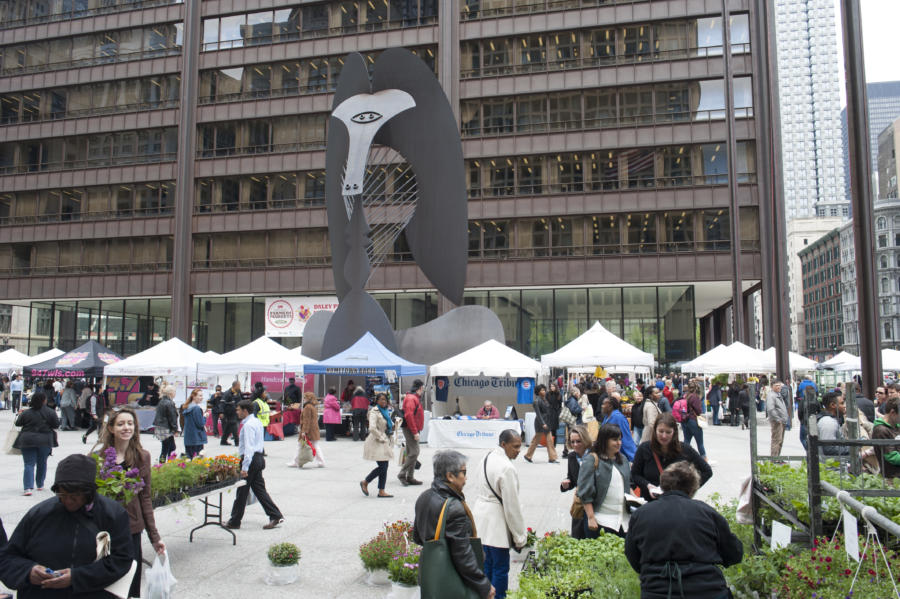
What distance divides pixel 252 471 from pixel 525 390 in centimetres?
1189

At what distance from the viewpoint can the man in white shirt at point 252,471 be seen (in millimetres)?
8539

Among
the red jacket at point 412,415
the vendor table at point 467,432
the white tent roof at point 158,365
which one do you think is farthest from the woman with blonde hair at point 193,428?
the white tent roof at point 158,365

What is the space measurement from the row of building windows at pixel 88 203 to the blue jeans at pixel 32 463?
33.7m

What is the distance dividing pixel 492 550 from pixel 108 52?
4874cm

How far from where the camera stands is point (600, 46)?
38.6 meters

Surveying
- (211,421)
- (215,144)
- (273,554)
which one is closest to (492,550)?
(273,554)

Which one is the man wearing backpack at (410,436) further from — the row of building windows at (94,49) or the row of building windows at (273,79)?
the row of building windows at (94,49)

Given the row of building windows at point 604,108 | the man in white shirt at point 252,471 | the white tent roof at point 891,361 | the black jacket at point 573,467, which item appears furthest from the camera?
the row of building windows at point 604,108

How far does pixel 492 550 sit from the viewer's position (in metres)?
5.48

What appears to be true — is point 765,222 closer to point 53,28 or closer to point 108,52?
point 108,52

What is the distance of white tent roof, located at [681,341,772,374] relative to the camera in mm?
24141

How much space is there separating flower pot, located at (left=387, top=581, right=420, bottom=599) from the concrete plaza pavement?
42 cm

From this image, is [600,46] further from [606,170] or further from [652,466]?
[652,466]

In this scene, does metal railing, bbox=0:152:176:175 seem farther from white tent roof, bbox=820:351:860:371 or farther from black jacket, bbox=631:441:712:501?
black jacket, bbox=631:441:712:501
